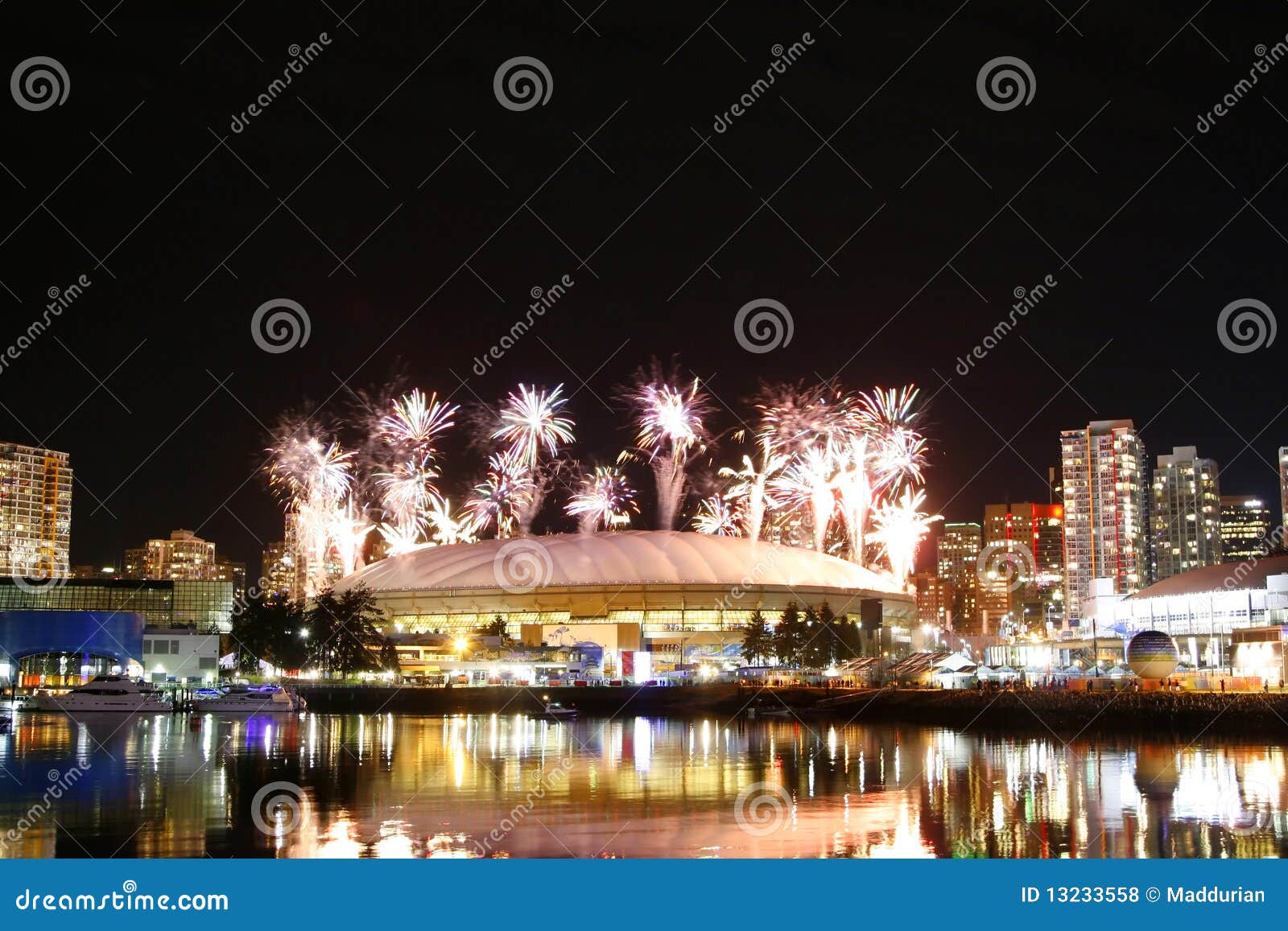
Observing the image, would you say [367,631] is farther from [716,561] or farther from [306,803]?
[306,803]

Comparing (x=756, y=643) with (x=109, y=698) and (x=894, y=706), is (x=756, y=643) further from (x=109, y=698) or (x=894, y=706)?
(x=109, y=698)

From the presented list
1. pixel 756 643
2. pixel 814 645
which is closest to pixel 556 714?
pixel 756 643

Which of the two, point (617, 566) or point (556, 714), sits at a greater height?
point (617, 566)

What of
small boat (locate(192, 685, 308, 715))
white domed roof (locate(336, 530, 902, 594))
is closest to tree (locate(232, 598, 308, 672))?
white domed roof (locate(336, 530, 902, 594))

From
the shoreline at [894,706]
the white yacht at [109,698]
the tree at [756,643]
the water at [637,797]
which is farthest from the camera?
the tree at [756,643]

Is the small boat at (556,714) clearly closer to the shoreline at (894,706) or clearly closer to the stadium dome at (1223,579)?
the shoreline at (894,706)

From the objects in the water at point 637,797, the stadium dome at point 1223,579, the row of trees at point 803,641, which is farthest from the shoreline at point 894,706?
the stadium dome at point 1223,579
